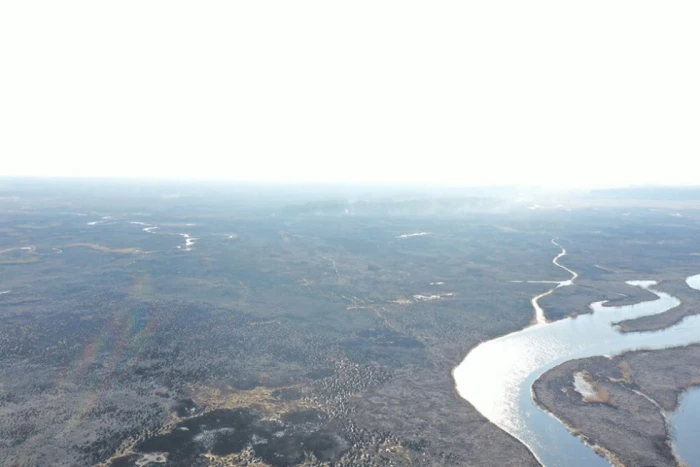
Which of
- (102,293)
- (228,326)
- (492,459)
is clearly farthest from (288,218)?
(492,459)

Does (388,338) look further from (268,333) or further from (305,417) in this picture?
(305,417)

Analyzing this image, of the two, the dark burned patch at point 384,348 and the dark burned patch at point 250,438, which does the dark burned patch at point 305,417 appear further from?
the dark burned patch at point 384,348

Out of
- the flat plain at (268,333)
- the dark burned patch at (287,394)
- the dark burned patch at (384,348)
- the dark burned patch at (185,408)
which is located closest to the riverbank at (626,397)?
the flat plain at (268,333)

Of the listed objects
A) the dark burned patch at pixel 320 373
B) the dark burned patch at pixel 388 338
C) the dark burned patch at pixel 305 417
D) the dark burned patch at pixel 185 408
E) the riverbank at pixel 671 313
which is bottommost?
the dark burned patch at pixel 305 417

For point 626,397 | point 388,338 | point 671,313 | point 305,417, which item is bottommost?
point 305,417

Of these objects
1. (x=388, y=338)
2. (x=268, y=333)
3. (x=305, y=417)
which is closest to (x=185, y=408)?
(x=305, y=417)

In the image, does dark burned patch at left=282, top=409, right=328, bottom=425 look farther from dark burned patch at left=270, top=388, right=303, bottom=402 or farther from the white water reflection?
the white water reflection

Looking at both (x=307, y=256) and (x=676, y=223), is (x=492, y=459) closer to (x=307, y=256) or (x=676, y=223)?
(x=307, y=256)
